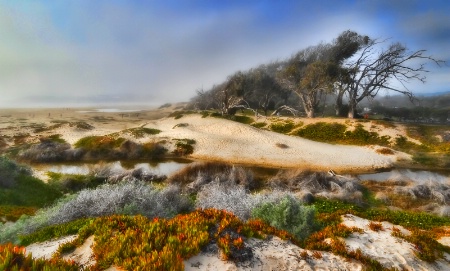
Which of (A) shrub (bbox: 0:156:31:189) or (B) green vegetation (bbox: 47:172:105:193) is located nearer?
(A) shrub (bbox: 0:156:31:189)

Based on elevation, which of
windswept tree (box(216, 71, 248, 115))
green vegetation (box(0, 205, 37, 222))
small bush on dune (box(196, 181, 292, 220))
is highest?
windswept tree (box(216, 71, 248, 115))

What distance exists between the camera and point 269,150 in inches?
1574

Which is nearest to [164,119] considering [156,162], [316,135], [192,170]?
[156,162]

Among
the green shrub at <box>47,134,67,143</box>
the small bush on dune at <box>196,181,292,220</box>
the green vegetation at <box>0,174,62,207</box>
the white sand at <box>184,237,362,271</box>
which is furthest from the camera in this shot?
the green shrub at <box>47,134,67,143</box>

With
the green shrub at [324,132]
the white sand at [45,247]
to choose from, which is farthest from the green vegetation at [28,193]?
the green shrub at [324,132]

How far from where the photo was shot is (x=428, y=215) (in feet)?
56.8

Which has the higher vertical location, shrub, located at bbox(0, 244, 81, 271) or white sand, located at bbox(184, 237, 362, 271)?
shrub, located at bbox(0, 244, 81, 271)

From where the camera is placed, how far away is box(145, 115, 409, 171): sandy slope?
35.4 m

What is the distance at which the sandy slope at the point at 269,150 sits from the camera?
116 ft

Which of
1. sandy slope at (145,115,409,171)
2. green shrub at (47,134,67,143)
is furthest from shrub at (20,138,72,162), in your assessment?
sandy slope at (145,115,409,171)

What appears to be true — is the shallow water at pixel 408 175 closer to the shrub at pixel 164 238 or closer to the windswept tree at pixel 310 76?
the shrub at pixel 164 238

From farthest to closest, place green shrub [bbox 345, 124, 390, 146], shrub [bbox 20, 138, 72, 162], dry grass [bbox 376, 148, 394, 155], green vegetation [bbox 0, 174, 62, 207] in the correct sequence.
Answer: green shrub [bbox 345, 124, 390, 146] < dry grass [bbox 376, 148, 394, 155] < shrub [bbox 20, 138, 72, 162] < green vegetation [bbox 0, 174, 62, 207]

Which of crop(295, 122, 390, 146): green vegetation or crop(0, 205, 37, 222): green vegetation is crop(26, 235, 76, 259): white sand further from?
crop(295, 122, 390, 146): green vegetation

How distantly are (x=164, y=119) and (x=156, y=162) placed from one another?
25.5 m
